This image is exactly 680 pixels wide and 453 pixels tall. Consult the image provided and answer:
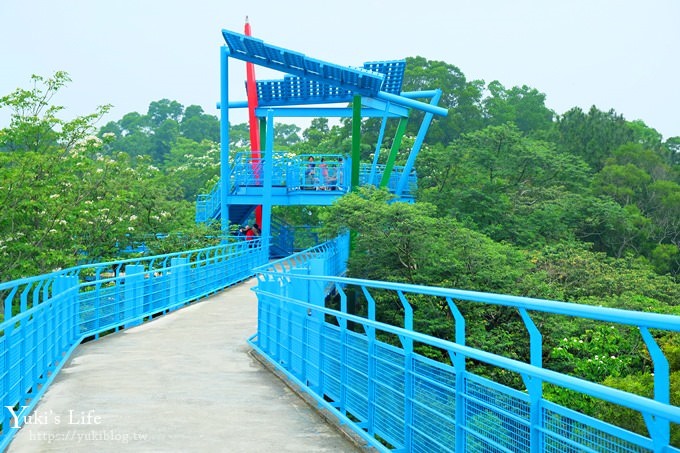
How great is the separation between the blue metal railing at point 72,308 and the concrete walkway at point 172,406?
283 mm

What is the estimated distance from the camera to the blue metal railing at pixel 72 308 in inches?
325

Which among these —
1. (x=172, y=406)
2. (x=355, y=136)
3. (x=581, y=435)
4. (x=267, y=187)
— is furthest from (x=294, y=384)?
(x=267, y=187)

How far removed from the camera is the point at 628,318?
3195mm

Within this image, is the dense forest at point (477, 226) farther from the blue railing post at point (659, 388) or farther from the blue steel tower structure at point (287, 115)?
the blue railing post at point (659, 388)

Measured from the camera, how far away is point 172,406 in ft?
29.8

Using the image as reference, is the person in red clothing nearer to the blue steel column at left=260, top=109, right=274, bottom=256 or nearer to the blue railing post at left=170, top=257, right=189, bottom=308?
the blue steel column at left=260, top=109, right=274, bottom=256

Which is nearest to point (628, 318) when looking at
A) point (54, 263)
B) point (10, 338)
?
point (10, 338)

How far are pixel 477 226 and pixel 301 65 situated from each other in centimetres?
1021

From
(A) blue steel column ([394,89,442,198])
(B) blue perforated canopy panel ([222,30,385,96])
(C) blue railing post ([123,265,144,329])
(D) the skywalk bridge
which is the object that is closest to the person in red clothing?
(A) blue steel column ([394,89,442,198])

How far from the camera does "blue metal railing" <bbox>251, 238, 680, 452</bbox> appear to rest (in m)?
3.34

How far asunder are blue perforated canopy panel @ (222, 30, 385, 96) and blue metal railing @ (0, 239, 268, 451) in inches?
261

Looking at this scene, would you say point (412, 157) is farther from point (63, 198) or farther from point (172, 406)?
point (172, 406)

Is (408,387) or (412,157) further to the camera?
(412,157)

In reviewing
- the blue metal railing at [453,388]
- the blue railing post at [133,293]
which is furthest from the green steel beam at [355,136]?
the blue metal railing at [453,388]
